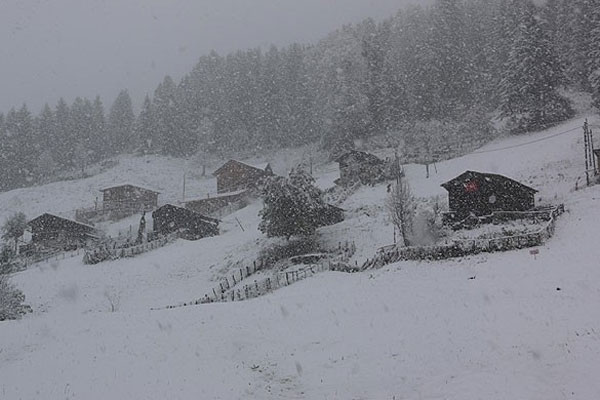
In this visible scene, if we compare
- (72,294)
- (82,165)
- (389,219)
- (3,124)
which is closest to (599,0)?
(389,219)

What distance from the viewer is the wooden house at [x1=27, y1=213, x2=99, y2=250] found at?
172ft

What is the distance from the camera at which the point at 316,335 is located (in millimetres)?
15867

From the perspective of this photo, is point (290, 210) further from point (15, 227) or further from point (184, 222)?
point (15, 227)

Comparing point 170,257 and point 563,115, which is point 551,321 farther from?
point 563,115

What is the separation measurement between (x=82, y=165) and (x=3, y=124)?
22.5m

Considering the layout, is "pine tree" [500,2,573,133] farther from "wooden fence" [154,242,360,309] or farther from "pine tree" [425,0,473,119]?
"wooden fence" [154,242,360,309]

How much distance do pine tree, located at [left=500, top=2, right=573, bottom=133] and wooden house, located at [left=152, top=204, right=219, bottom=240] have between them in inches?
1377

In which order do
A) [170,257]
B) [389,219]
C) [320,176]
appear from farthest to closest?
[320,176], [170,257], [389,219]

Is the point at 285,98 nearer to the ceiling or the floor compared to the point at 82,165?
nearer to the ceiling

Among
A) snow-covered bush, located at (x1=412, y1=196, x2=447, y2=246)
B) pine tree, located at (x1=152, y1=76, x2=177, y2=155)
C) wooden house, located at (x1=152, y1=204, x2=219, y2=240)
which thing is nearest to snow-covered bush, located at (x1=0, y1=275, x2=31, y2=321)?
wooden house, located at (x1=152, y1=204, x2=219, y2=240)

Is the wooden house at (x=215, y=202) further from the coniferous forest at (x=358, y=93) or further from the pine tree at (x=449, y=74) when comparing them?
the pine tree at (x=449, y=74)

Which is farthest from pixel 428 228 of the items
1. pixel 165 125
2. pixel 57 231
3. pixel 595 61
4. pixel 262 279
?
pixel 165 125

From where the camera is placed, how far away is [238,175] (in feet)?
209

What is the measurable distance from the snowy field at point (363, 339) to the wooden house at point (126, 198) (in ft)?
115
